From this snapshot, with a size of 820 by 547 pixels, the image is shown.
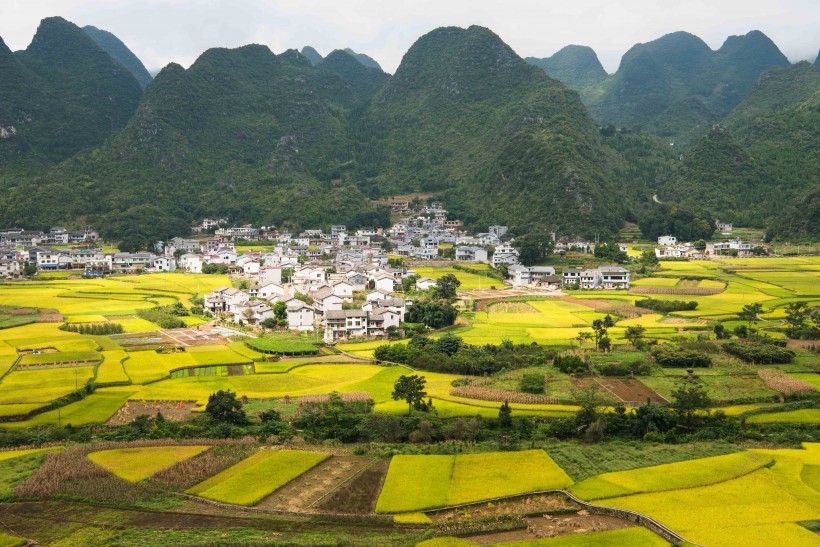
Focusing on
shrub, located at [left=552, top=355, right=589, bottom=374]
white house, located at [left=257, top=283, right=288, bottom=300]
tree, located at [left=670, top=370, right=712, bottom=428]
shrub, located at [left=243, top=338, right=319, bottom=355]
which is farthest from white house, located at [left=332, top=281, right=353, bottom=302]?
tree, located at [left=670, top=370, right=712, bottom=428]

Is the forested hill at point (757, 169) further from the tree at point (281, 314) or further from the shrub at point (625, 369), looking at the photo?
the tree at point (281, 314)

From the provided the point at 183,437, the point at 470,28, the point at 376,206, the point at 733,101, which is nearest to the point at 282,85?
the point at 470,28

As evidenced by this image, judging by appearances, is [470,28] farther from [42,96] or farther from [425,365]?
[425,365]

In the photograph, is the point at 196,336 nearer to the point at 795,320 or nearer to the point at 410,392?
the point at 410,392

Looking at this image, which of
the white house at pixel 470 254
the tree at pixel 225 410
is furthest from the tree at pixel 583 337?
the white house at pixel 470 254

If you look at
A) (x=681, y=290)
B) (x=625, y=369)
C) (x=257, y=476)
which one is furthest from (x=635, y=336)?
(x=257, y=476)
